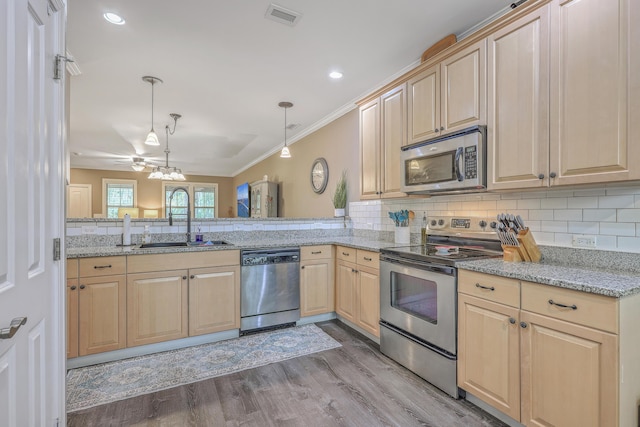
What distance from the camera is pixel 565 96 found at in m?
1.73

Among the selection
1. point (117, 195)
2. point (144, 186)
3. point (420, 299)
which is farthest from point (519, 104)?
point (117, 195)

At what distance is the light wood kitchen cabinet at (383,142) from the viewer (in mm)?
2912

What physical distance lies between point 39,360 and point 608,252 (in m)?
2.79

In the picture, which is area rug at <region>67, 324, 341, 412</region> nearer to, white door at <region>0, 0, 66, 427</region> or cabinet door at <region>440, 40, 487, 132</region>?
white door at <region>0, 0, 66, 427</region>

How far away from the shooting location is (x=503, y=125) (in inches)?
80.1

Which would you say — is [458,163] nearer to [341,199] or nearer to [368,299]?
[368,299]

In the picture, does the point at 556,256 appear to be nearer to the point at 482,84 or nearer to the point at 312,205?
the point at 482,84

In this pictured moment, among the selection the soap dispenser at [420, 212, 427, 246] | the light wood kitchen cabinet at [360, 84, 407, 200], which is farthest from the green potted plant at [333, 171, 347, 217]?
the soap dispenser at [420, 212, 427, 246]

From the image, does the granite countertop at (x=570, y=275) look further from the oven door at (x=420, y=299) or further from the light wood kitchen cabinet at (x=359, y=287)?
the light wood kitchen cabinet at (x=359, y=287)

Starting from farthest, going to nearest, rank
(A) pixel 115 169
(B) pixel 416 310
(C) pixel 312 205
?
(A) pixel 115 169 < (C) pixel 312 205 < (B) pixel 416 310

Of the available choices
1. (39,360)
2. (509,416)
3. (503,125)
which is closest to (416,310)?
(509,416)

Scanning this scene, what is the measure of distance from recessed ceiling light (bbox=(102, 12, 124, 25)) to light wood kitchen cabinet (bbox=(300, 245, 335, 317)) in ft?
7.86

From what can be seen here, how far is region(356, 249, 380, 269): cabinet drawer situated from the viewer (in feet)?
9.14

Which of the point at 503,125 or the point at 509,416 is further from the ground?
the point at 503,125
